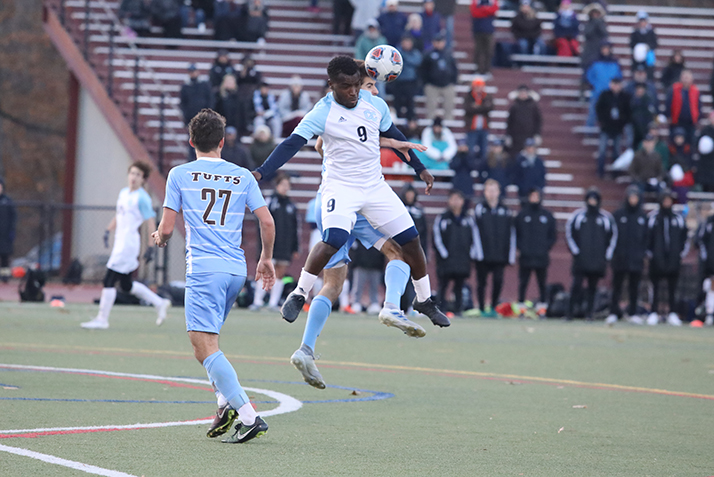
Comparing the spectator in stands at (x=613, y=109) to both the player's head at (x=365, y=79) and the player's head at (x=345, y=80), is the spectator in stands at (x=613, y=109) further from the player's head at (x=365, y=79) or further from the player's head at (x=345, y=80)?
the player's head at (x=345, y=80)

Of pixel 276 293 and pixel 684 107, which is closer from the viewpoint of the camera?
pixel 276 293

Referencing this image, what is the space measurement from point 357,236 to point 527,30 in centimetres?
2020

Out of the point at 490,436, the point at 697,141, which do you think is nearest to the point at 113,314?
the point at 490,436

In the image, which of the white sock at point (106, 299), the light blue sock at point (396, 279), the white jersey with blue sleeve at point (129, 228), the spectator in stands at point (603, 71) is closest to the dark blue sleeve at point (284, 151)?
the light blue sock at point (396, 279)

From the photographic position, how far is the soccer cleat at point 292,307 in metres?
8.14

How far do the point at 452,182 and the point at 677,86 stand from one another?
6.42m

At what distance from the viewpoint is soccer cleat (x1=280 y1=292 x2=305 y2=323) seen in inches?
320

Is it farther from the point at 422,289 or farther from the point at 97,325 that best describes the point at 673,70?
the point at 422,289

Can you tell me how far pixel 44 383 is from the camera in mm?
9328

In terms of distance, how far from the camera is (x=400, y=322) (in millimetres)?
8266

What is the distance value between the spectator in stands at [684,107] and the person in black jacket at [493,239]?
24.2ft

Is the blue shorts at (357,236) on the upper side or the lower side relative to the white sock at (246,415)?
upper

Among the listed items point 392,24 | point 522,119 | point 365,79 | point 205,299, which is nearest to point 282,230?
point 522,119

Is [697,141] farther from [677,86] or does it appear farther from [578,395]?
→ [578,395]
